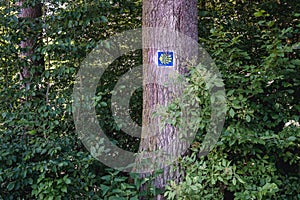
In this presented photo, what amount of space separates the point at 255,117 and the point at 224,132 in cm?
27

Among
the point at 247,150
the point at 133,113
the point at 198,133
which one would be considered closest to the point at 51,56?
the point at 133,113

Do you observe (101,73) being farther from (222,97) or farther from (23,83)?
(222,97)

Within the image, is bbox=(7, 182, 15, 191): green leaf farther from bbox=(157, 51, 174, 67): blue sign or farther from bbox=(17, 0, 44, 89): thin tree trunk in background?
bbox=(157, 51, 174, 67): blue sign

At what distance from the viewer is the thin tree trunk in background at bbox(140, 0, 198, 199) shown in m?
2.41

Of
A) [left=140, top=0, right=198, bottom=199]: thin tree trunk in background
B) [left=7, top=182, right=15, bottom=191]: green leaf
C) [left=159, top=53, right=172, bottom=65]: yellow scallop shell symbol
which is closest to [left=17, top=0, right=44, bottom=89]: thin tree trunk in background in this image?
[left=7, top=182, right=15, bottom=191]: green leaf

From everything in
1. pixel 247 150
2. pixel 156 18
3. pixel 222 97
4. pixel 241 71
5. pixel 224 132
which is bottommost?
pixel 247 150

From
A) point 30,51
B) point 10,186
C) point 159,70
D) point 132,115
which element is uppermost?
point 30,51

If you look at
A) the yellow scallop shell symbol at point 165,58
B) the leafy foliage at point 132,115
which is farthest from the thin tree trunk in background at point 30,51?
the yellow scallop shell symbol at point 165,58

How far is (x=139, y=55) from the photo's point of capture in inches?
131

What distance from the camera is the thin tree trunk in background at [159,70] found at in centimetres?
241

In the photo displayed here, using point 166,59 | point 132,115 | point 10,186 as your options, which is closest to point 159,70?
point 166,59

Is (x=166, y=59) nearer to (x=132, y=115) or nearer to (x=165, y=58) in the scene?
(x=165, y=58)

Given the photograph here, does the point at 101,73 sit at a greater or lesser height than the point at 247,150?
greater

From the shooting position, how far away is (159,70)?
2473 mm
